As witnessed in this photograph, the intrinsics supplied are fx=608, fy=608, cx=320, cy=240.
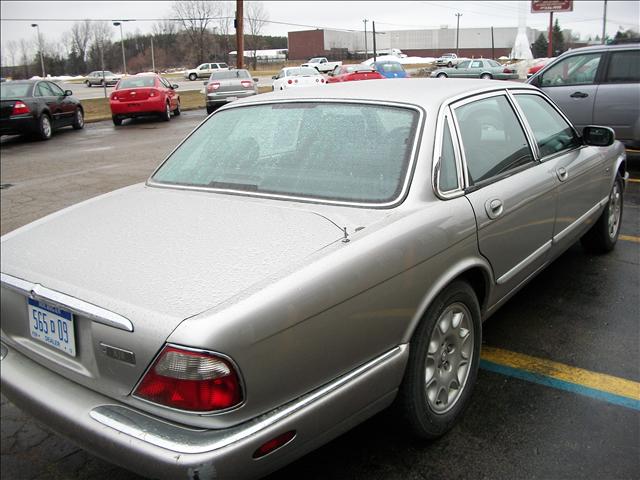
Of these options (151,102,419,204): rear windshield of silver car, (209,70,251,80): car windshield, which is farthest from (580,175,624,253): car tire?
(209,70,251,80): car windshield

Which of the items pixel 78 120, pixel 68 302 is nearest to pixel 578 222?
pixel 68 302

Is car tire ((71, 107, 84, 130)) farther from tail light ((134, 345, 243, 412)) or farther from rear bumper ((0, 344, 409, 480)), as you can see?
tail light ((134, 345, 243, 412))

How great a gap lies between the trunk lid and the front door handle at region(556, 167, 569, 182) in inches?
77.1

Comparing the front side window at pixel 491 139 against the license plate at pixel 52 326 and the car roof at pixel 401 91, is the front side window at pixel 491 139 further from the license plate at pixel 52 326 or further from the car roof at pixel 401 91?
the license plate at pixel 52 326

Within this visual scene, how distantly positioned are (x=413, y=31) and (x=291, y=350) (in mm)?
68654

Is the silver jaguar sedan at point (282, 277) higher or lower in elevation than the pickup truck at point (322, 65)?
lower

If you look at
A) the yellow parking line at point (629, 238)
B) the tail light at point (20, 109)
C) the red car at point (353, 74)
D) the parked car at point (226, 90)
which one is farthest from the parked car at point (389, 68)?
the yellow parking line at point (629, 238)

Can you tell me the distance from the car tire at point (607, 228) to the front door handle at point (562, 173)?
1218 mm

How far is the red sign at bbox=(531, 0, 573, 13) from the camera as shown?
53.2 meters

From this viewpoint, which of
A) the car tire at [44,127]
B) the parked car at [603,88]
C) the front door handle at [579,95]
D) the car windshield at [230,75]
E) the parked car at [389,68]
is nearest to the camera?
the parked car at [603,88]

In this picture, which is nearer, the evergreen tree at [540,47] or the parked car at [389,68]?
the parked car at [389,68]

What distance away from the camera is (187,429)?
1.90m

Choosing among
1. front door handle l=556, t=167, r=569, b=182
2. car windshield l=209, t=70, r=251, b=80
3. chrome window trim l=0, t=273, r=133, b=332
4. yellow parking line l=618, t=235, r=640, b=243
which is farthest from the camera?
car windshield l=209, t=70, r=251, b=80

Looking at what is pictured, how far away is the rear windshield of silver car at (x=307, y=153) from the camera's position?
276 centimetres
